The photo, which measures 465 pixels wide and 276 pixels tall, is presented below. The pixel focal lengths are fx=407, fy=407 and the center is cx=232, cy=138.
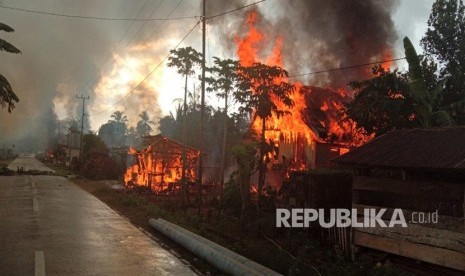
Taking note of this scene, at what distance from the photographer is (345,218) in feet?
36.9

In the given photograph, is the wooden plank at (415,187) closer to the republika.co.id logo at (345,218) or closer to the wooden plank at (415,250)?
the republika.co.id logo at (345,218)

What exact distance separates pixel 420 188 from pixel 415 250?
145cm

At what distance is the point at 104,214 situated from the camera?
54.4 ft

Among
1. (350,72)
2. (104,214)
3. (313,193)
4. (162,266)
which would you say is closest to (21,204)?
(104,214)

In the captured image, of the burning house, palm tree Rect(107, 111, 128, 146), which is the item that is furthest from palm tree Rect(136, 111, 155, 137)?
the burning house

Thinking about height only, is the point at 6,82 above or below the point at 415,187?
above

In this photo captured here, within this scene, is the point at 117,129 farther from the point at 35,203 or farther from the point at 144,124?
the point at 35,203

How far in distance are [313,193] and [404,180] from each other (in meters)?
2.80

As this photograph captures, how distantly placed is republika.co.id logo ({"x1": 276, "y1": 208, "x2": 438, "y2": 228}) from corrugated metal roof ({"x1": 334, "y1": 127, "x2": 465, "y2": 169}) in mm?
1153

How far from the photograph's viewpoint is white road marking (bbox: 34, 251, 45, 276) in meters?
7.93

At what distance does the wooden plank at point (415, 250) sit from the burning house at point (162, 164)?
19301mm

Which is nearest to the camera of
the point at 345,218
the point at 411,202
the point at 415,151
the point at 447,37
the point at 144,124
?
the point at 415,151

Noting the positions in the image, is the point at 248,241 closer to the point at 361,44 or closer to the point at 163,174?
the point at 163,174

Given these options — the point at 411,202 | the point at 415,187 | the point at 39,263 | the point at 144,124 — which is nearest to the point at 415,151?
the point at 415,187
